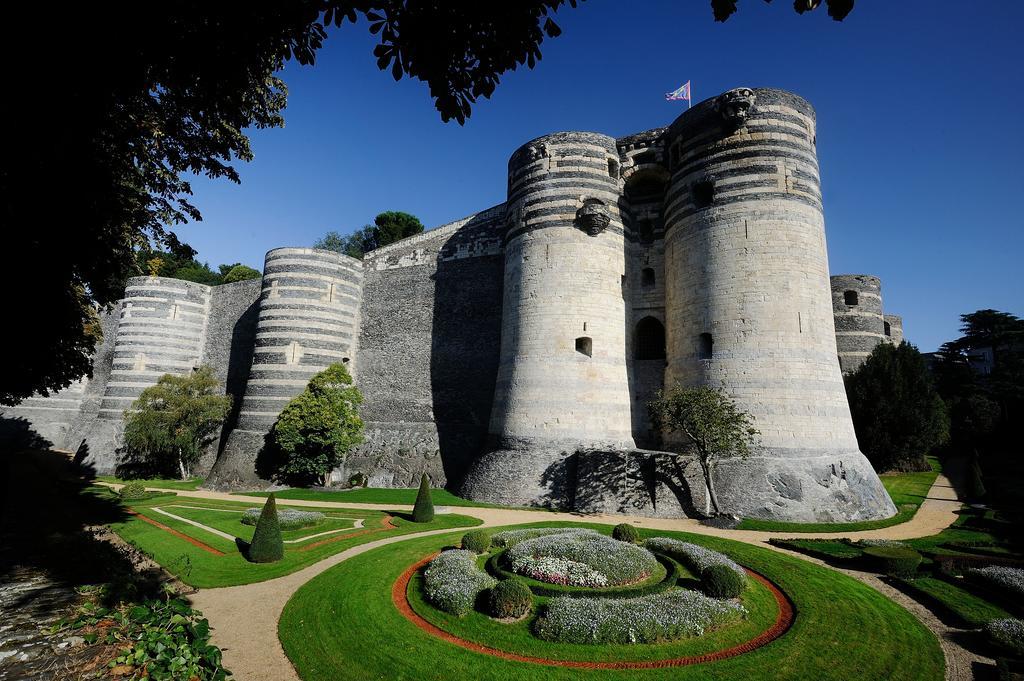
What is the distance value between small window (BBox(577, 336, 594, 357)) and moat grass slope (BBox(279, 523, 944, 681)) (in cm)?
1110

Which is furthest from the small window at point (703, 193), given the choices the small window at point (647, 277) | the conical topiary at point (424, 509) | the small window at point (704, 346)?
the conical topiary at point (424, 509)

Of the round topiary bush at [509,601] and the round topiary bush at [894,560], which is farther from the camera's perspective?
the round topiary bush at [894,560]

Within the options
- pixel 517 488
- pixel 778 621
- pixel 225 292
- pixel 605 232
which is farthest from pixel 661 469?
pixel 225 292

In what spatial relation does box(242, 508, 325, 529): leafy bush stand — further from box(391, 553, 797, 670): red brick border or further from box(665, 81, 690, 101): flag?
box(665, 81, 690, 101): flag

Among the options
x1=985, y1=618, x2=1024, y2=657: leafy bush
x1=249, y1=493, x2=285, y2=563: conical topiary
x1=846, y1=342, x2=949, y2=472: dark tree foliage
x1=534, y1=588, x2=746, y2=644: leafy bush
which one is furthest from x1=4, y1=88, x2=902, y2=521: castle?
x1=249, y1=493, x2=285, y2=563: conical topiary

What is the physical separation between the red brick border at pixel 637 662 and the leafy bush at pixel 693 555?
96cm

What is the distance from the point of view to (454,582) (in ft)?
34.7

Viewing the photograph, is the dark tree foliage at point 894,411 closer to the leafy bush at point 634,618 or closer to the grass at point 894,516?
the grass at point 894,516

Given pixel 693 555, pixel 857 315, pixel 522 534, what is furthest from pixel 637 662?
pixel 857 315

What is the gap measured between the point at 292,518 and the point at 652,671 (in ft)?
43.5

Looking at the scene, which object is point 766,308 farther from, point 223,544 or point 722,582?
point 223,544

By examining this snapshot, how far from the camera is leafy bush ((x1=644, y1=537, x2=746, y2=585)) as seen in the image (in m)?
11.1

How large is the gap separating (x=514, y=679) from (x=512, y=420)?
13.6 metres

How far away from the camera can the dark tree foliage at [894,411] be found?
25453 mm
